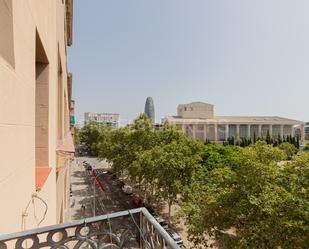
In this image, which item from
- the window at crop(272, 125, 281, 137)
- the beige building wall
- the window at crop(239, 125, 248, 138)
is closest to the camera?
the window at crop(239, 125, 248, 138)

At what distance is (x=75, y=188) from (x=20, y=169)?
25.7 m

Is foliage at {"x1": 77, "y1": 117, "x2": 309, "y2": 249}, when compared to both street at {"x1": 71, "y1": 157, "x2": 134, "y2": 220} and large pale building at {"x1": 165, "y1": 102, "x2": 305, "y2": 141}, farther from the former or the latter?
large pale building at {"x1": 165, "y1": 102, "x2": 305, "y2": 141}

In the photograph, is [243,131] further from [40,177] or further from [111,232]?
[111,232]

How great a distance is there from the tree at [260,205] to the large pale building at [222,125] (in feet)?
238

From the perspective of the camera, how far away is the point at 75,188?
2608 centimetres

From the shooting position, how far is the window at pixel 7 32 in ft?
6.36

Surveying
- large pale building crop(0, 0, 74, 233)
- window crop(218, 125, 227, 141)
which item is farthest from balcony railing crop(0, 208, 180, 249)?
window crop(218, 125, 227, 141)

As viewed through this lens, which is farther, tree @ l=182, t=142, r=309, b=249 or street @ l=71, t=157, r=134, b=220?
street @ l=71, t=157, r=134, b=220

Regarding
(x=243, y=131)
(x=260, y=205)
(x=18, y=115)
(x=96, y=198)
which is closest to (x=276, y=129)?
(x=243, y=131)

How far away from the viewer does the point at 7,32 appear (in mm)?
2068

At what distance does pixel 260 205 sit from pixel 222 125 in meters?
81.8

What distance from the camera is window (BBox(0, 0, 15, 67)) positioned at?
6.36ft

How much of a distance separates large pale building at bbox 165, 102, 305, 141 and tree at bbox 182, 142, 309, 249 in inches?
2850

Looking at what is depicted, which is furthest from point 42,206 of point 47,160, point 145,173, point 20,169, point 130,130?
point 130,130
